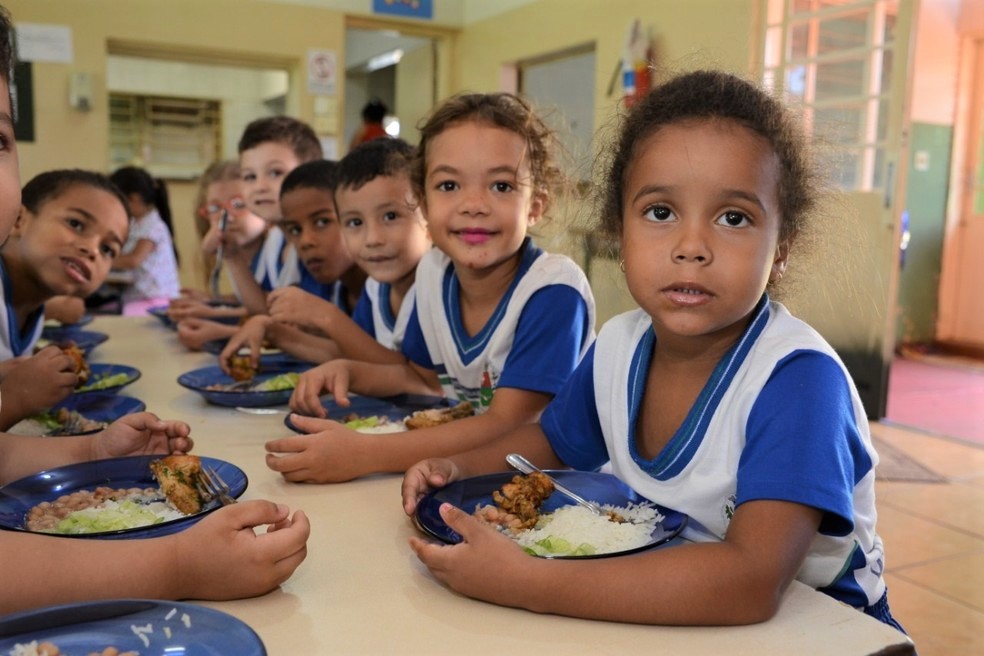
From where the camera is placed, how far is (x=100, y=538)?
756 mm

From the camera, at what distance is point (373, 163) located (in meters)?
1.75

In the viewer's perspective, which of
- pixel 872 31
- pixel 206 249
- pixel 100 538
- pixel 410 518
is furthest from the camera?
pixel 872 31

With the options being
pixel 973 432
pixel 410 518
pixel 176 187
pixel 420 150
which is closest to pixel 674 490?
pixel 410 518

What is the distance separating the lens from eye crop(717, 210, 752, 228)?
0.86 meters

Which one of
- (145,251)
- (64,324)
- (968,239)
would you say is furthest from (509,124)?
(968,239)

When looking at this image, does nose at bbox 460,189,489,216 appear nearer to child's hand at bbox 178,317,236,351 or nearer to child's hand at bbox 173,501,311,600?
child's hand at bbox 173,501,311,600

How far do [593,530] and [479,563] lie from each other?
0.51ft

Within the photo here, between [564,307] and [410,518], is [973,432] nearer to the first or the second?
[564,307]

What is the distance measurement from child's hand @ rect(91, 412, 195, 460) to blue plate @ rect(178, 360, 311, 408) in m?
0.31

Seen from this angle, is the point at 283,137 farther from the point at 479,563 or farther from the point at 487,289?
the point at 479,563

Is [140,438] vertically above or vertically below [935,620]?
above

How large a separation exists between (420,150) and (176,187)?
20.2ft

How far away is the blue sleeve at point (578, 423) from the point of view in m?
1.06

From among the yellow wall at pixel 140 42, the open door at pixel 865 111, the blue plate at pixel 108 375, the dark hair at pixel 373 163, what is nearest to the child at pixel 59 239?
the blue plate at pixel 108 375
